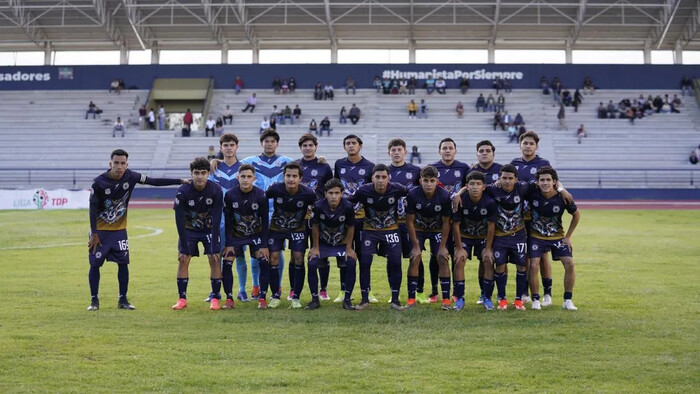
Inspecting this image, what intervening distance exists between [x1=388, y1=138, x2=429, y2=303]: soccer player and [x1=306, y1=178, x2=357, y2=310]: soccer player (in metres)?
0.88

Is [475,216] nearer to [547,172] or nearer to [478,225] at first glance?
[478,225]

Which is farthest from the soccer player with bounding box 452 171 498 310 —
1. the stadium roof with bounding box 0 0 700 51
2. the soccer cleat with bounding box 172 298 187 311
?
the stadium roof with bounding box 0 0 700 51

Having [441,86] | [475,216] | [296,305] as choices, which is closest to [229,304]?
[296,305]

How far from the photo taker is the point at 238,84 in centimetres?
4853

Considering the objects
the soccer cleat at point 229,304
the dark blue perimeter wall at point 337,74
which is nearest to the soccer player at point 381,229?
the soccer cleat at point 229,304

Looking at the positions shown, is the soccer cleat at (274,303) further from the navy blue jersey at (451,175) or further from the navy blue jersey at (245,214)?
the navy blue jersey at (451,175)

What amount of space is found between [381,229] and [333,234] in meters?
0.63

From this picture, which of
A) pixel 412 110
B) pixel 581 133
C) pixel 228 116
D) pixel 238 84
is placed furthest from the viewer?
pixel 238 84

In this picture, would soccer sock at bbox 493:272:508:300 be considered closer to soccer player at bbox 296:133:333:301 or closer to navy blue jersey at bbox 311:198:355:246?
navy blue jersey at bbox 311:198:355:246

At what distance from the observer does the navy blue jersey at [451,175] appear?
34.3 ft

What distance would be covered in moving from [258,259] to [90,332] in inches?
99.4

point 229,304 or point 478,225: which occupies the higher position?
point 478,225

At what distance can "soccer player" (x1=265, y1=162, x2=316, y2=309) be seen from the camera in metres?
9.82

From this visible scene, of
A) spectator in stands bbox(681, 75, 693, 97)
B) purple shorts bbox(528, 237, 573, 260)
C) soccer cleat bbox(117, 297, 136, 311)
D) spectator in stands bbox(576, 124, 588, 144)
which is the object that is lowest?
soccer cleat bbox(117, 297, 136, 311)
